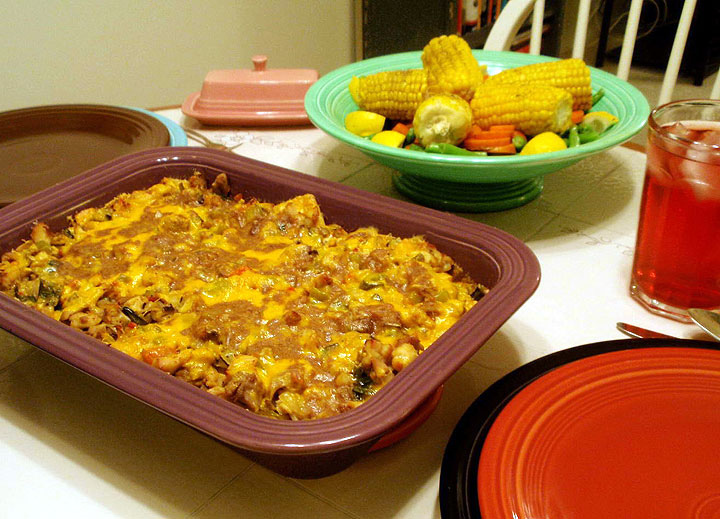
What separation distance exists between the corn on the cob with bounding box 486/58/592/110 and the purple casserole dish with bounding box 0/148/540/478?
0.49 meters

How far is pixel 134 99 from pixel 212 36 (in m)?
0.50

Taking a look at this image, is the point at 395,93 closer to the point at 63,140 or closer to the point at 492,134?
the point at 492,134

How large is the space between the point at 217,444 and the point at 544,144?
746 millimetres

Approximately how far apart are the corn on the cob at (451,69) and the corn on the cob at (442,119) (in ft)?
0.26

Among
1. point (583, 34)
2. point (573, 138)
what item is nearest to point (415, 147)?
point (573, 138)

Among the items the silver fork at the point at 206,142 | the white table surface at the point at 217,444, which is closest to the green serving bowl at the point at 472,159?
the white table surface at the point at 217,444

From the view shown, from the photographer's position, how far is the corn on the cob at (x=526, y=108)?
3.90 feet

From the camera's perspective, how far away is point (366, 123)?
1.30 m

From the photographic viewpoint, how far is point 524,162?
1041 millimetres

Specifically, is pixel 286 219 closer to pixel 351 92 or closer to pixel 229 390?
pixel 229 390

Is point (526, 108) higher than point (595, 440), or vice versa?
point (526, 108)

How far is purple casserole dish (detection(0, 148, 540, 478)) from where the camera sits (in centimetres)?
58

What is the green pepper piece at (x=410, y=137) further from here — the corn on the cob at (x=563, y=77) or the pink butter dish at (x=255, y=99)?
the pink butter dish at (x=255, y=99)

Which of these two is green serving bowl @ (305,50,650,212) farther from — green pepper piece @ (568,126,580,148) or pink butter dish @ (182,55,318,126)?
pink butter dish @ (182,55,318,126)
